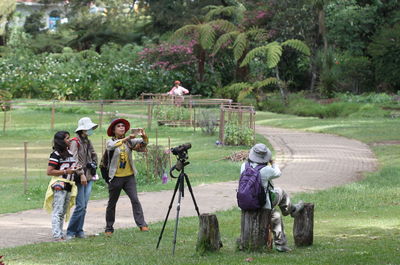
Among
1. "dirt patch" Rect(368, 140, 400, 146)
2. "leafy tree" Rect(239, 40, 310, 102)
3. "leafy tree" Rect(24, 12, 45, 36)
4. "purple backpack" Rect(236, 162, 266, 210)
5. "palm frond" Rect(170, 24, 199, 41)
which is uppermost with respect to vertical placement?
"leafy tree" Rect(24, 12, 45, 36)

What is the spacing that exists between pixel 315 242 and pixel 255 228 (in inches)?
49.0

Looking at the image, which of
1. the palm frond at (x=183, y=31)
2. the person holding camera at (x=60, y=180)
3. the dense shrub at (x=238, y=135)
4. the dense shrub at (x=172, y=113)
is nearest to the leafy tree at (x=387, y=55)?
the palm frond at (x=183, y=31)

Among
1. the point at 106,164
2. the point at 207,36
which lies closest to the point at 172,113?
the point at 207,36

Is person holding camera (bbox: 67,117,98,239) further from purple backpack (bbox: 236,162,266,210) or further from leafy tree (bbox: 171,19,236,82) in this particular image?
leafy tree (bbox: 171,19,236,82)

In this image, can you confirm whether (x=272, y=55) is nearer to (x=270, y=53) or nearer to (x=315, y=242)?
(x=270, y=53)

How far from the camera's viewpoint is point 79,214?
33.6 feet

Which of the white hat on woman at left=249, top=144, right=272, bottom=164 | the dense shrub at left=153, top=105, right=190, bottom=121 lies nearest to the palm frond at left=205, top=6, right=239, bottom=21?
the dense shrub at left=153, top=105, right=190, bottom=121

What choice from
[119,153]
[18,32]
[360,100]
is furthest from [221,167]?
[18,32]

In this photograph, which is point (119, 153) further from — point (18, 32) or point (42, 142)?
point (18, 32)

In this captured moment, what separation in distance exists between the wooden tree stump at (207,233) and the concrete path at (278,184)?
274 centimetres

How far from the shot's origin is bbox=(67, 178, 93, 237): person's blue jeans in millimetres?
10242

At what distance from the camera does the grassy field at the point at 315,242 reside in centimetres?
825

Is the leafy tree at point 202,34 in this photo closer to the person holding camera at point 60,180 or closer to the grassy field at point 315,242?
the grassy field at point 315,242

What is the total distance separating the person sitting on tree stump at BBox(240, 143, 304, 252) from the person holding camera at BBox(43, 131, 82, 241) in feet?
8.48
